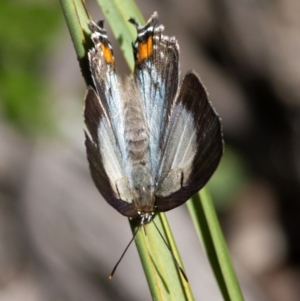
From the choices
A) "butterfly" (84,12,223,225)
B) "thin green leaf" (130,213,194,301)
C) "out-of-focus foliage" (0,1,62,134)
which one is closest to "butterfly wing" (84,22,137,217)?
"butterfly" (84,12,223,225)

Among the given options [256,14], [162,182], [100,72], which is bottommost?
[162,182]

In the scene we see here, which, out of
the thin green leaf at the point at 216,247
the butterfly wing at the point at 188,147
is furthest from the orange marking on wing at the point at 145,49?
the thin green leaf at the point at 216,247

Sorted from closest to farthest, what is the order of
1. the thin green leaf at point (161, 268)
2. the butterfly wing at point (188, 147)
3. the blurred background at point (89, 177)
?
the thin green leaf at point (161, 268) → the butterfly wing at point (188, 147) → the blurred background at point (89, 177)

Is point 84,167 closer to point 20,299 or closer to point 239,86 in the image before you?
point 20,299

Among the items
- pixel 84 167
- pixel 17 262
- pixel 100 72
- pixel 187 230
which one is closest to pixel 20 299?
pixel 17 262

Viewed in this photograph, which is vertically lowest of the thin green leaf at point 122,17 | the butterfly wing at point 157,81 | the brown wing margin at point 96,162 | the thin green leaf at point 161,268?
the thin green leaf at point 161,268

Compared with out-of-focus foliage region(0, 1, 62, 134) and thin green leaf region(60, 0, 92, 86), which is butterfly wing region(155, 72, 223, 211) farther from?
out-of-focus foliage region(0, 1, 62, 134)

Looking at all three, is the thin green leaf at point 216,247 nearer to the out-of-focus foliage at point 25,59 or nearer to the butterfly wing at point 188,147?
the butterfly wing at point 188,147

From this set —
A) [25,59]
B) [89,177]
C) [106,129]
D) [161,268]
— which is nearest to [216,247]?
[161,268]
